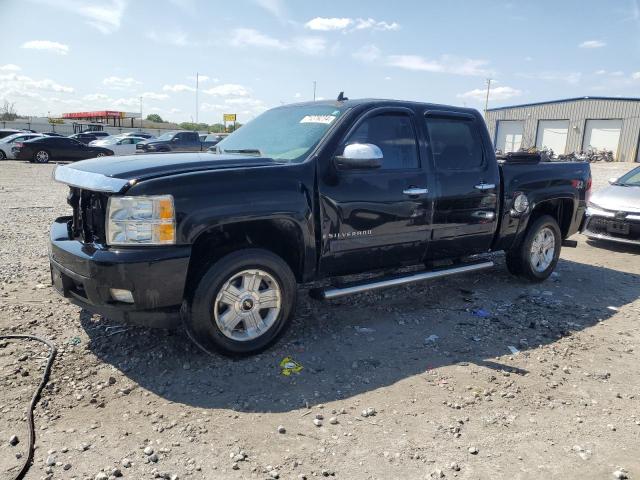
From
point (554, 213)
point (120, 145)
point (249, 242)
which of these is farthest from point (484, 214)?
point (120, 145)

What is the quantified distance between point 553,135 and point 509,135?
438cm

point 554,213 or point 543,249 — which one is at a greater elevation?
point 554,213

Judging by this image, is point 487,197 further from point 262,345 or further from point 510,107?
point 510,107

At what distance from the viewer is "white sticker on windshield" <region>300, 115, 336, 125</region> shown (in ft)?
14.1

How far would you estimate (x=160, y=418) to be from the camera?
3039mm

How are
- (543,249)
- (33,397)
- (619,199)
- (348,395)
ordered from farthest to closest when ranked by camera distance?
1. (619,199)
2. (543,249)
3. (348,395)
4. (33,397)

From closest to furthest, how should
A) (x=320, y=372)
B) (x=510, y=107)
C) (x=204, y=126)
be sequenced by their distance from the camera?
1. (x=320, y=372)
2. (x=510, y=107)
3. (x=204, y=126)

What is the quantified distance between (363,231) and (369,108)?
3.52 ft

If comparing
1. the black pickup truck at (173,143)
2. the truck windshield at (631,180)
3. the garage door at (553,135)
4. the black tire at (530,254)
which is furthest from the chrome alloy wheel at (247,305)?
the garage door at (553,135)

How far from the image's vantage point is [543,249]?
613 centimetres

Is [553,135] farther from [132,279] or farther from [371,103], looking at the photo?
[132,279]

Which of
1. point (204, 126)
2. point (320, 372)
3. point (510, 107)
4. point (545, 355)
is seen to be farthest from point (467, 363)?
point (204, 126)

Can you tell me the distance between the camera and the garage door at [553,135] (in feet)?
Result: 131

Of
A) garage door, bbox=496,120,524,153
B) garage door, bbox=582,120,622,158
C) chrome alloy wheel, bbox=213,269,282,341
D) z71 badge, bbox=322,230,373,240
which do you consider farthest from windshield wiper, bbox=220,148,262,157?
garage door, bbox=496,120,524,153
